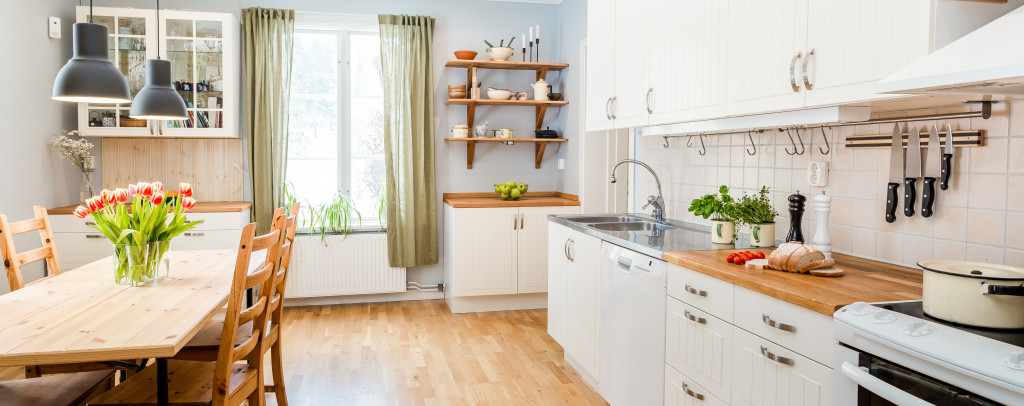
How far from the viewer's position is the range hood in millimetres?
1199

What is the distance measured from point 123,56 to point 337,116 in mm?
1465

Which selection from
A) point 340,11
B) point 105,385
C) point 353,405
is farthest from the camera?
point 340,11

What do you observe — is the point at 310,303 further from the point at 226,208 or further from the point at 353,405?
the point at 353,405

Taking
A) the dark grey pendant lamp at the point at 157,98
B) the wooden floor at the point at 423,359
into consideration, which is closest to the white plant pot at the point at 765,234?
the wooden floor at the point at 423,359

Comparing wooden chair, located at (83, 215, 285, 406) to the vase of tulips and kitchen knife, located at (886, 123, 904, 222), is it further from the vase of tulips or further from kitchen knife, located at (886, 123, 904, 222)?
kitchen knife, located at (886, 123, 904, 222)

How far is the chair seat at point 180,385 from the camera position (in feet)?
6.67

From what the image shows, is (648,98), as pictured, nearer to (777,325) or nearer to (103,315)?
(777,325)

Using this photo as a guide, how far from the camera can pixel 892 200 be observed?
79.1 inches

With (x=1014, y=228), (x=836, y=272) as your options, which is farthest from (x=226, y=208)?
(x=1014, y=228)

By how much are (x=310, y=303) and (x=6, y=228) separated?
104 inches

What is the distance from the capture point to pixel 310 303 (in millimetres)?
4977

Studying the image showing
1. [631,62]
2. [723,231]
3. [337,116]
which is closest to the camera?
[723,231]

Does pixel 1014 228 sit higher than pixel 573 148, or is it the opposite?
pixel 573 148

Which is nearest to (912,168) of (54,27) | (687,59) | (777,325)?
(777,325)
